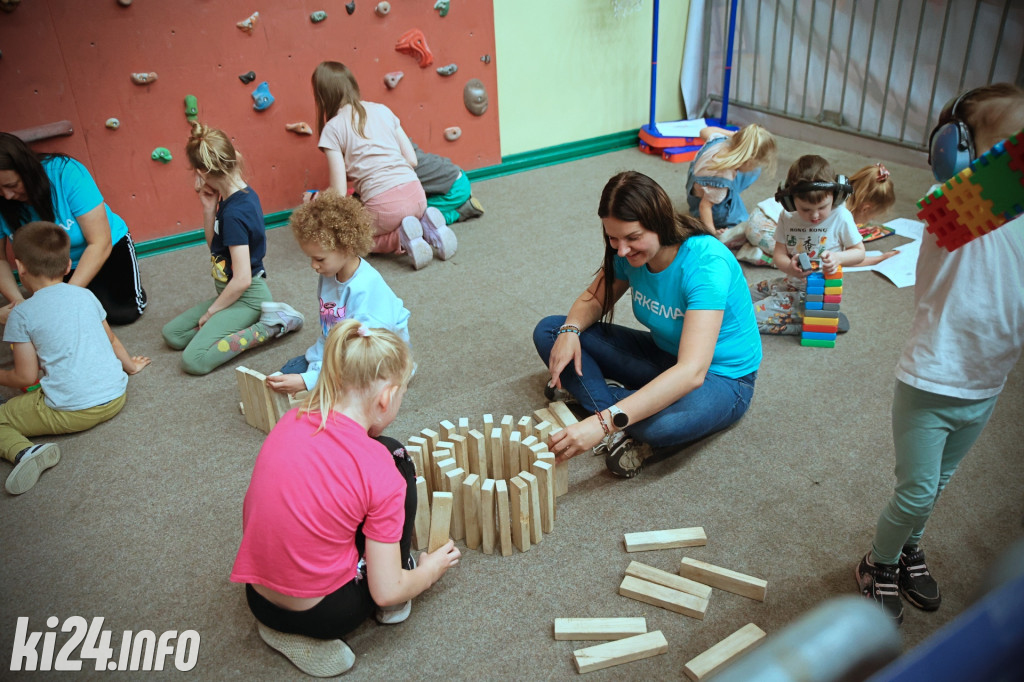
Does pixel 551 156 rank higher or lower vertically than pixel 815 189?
lower

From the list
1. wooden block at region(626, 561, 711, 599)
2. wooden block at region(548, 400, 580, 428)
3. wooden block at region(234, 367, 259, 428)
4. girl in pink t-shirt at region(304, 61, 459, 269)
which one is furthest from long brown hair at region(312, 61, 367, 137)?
wooden block at region(626, 561, 711, 599)

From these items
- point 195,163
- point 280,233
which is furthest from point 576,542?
point 280,233

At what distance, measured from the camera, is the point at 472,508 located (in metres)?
2.12

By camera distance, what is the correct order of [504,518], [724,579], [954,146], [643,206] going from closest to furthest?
[954,146] < [724,579] < [504,518] < [643,206]

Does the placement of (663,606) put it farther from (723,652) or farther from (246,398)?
(246,398)

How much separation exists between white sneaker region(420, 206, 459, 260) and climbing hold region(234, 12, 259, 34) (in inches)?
58.2

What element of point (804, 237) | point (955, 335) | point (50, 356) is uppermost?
point (955, 335)

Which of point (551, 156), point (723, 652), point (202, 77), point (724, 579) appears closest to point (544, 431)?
point (724, 579)

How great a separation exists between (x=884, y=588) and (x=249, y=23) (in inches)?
166

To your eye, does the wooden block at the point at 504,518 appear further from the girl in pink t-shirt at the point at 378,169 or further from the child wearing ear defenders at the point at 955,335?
the girl in pink t-shirt at the point at 378,169

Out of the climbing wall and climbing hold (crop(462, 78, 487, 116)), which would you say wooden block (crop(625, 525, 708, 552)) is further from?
climbing hold (crop(462, 78, 487, 116))

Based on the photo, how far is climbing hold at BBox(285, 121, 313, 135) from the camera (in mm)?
4613

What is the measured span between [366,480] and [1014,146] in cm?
135

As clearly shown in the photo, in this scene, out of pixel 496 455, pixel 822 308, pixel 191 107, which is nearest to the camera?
pixel 496 455
